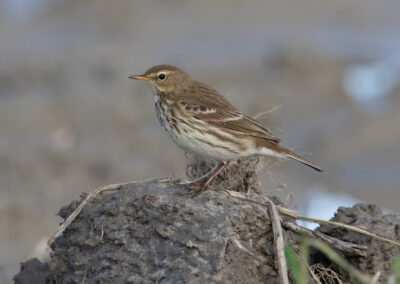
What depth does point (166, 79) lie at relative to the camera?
7148 millimetres

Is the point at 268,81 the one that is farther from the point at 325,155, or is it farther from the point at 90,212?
the point at 90,212

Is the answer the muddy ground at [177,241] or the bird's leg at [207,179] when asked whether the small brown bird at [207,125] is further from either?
the muddy ground at [177,241]

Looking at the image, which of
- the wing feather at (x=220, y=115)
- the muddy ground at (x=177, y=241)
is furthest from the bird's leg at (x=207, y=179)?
the wing feather at (x=220, y=115)

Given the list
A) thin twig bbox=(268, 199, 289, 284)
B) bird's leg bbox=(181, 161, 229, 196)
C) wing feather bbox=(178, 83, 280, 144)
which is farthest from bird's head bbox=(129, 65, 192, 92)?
thin twig bbox=(268, 199, 289, 284)

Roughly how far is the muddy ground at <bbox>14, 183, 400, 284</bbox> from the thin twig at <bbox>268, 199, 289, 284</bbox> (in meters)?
0.06

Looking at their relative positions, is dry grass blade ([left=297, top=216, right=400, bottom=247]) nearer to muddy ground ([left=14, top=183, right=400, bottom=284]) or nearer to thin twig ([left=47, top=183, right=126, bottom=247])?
muddy ground ([left=14, top=183, right=400, bottom=284])

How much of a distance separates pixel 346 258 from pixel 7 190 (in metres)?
5.48

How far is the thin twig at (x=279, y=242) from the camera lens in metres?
5.15

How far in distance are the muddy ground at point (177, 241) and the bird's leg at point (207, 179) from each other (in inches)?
4.1

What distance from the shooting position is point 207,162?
7.02 metres

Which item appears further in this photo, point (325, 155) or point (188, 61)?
point (188, 61)

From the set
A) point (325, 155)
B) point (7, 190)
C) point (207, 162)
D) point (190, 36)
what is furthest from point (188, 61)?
point (207, 162)

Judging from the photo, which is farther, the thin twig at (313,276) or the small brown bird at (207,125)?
the small brown bird at (207,125)

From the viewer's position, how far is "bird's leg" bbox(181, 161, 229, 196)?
570 centimetres
